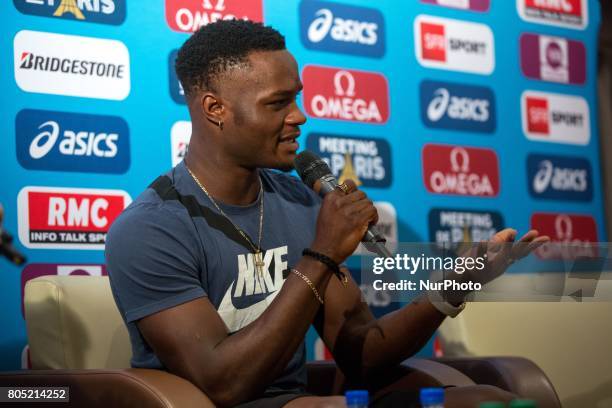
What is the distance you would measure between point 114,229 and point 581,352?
1.78 metres

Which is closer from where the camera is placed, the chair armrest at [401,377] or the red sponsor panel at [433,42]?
the chair armrest at [401,377]

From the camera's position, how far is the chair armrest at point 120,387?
6.26 ft

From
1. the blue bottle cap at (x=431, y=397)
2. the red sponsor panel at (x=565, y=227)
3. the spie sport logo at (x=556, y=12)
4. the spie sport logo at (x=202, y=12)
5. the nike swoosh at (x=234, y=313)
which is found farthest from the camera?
the spie sport logo at (x=556, y=12)

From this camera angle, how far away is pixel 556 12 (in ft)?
14.1

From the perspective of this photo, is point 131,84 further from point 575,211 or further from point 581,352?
point 575,211

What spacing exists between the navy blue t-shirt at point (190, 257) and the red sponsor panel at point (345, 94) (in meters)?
1.14

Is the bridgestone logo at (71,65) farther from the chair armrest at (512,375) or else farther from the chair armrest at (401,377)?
the chair armrest at (512,375)

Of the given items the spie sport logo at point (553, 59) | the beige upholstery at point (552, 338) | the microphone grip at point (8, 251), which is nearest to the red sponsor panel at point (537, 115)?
the spie sport logo at point (553, 59)

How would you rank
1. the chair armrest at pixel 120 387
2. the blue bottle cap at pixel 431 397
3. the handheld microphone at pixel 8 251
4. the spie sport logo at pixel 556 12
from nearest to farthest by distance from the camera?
1. the handheld microphone at pixel 8 251
2. the blue bottle cap at pixel 431 397
3. the chair armrest at pixel 120 387
4. the spie sport logo at pixel 556 12

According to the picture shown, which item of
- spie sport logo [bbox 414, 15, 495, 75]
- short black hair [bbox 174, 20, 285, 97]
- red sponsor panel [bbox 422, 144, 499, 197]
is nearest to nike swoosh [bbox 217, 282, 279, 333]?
short black hair [bbox 174, 20, 285, 97]

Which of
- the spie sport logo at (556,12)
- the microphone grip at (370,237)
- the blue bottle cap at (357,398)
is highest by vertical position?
the spie sport logo at (556,12)

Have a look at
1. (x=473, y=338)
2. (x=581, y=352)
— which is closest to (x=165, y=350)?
(x=473, y=338)

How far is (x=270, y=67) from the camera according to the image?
94.3 inches

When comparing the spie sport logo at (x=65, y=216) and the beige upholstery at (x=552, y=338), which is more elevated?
the spie sport logo at (x=65, y=216)
